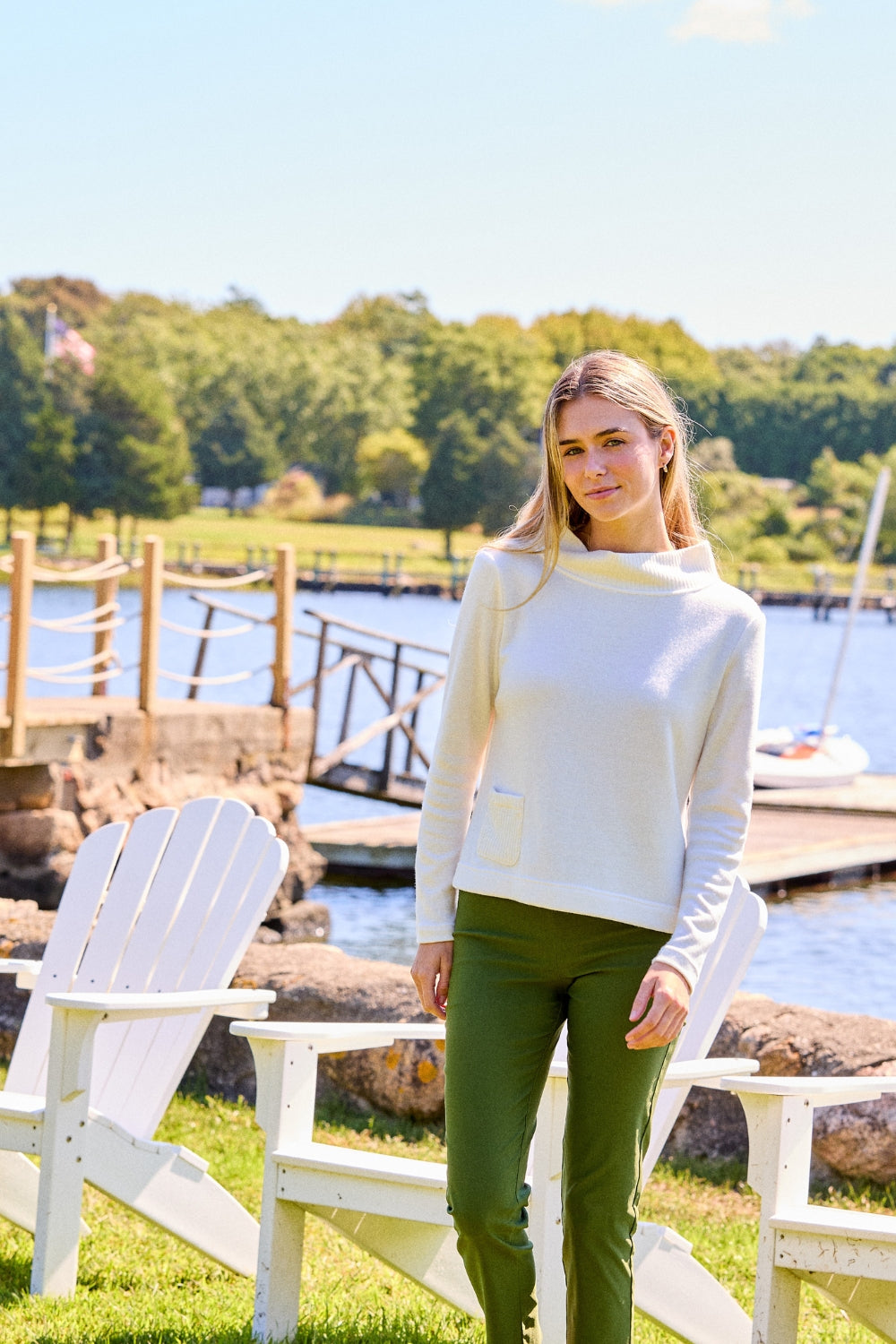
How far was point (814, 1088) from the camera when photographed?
260 cm

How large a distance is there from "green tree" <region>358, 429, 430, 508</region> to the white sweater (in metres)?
87.5

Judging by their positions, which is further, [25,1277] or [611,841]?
[25,1277]

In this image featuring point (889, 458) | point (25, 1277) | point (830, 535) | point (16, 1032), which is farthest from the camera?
point (889, 458)

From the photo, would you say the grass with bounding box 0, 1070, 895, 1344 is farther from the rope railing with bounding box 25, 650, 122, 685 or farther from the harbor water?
the rope railing with bounding box 25, 650, 122, 685

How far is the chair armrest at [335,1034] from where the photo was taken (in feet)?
9.18

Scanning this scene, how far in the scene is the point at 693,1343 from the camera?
2.71 metres

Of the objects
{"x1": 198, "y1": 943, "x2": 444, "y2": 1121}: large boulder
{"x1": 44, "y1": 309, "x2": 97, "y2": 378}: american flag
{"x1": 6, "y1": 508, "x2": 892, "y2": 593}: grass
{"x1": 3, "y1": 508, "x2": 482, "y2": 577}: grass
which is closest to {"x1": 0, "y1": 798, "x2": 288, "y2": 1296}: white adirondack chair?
{"x1": 198, "y1": 943, "x2": 444, "y2": 1121}: large boulder

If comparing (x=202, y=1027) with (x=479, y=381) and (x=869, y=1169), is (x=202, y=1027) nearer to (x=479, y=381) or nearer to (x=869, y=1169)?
(x=869, y=1169)

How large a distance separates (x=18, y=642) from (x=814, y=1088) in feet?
23.0

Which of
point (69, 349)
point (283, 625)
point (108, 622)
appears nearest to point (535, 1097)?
point (108, 622)

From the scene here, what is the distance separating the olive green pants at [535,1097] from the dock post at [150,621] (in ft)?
24.5

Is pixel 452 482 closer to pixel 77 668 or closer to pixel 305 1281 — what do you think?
pixel 77 668

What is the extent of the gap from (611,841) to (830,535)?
287ft

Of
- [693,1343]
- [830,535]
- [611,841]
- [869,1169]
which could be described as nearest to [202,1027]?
[693,1343]
